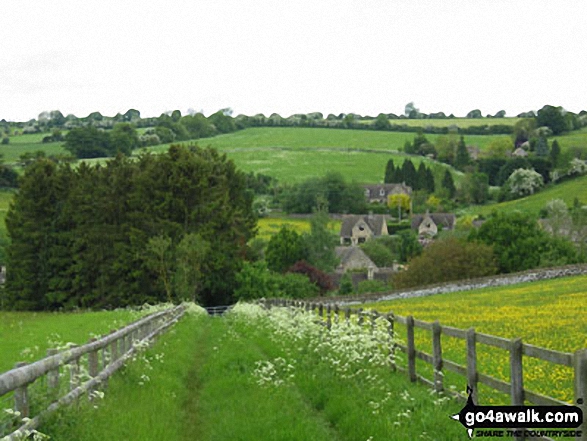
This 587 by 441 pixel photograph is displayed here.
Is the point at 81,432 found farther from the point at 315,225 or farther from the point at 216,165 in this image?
the point at 315,225

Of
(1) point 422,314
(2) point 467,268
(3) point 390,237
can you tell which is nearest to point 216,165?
(2) point 467,268

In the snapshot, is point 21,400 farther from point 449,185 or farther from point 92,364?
point 449,185

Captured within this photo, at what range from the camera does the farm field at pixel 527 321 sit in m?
14.8

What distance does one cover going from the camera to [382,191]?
161 meters

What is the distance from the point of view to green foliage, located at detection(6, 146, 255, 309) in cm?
6388

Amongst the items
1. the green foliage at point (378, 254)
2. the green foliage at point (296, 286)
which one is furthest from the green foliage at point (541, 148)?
the green foliage at point (296, 286)

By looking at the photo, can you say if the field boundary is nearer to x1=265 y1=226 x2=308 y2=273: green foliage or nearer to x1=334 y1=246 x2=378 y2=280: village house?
x1=265 y1=226 x2=308 y2=273: green foliage

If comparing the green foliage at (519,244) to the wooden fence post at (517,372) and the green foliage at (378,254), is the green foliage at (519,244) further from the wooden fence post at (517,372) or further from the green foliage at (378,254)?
the wooden fence post at (517,372)

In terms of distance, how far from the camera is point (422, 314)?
36438 millimetres

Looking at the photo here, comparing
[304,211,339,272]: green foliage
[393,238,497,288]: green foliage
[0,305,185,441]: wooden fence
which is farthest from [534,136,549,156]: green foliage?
[0,305,185,441]: wooden fence

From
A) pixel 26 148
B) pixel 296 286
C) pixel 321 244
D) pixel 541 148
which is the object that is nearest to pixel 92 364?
pixel 296 286

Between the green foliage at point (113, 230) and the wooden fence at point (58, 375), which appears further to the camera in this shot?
the green foliage at point (113, 230)

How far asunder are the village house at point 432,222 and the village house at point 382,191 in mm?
15253

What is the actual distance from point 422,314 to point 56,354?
28926 millimetres
